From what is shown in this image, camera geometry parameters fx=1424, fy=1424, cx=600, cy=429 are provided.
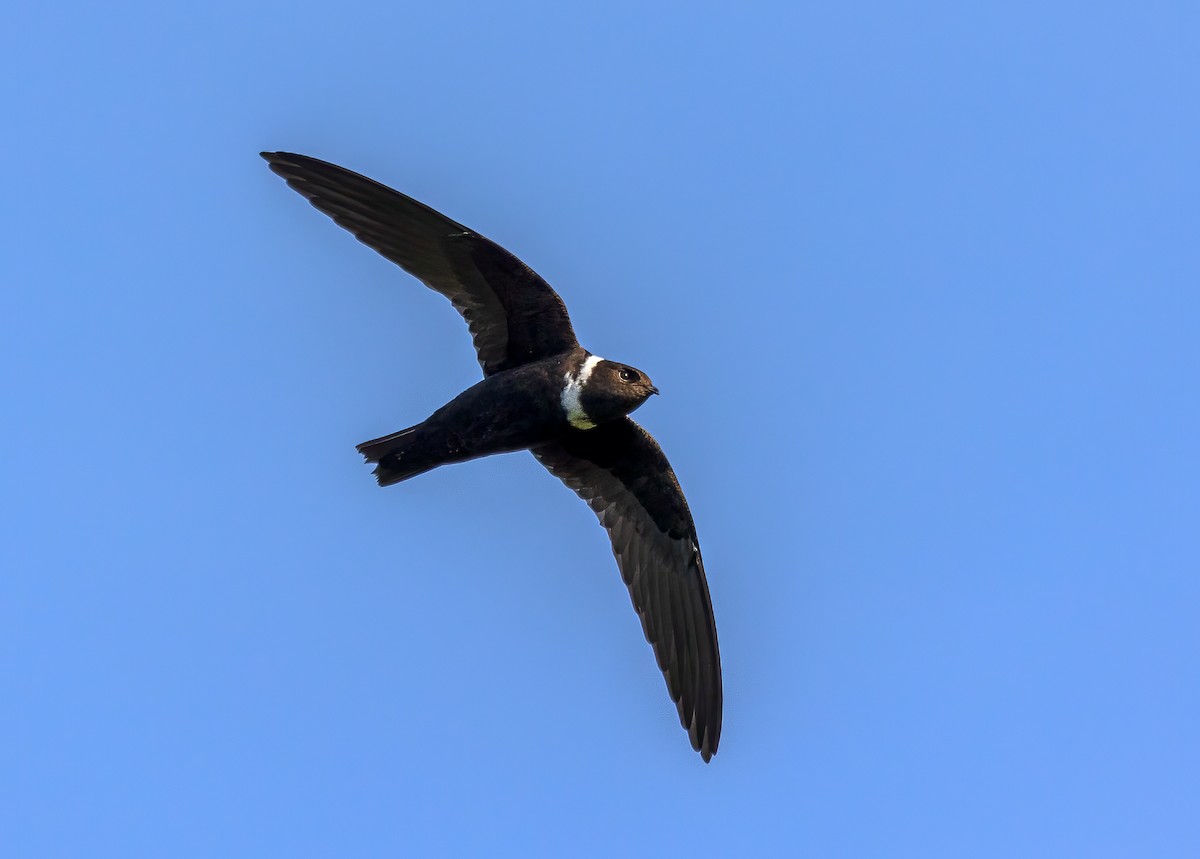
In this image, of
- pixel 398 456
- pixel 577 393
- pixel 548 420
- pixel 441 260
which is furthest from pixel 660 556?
pixel 441 260

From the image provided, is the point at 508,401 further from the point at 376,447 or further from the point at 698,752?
the point at 698,752

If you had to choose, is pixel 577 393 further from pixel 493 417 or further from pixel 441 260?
pixel 441 260

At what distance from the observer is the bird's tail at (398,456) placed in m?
11.9

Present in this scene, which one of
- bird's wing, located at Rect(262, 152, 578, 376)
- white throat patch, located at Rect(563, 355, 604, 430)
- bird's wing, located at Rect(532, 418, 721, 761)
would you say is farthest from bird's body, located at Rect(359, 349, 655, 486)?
bird's wing, located at Rect(532, 418, 721, 761)

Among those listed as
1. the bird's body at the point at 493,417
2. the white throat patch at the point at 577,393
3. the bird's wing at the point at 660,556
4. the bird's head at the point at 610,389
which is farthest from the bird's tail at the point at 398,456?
the bird's wing at the point at 660,556

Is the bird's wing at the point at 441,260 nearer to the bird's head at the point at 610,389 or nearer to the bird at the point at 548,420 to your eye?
the bird at the point at 548,420

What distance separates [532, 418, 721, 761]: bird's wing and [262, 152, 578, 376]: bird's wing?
1.14 m

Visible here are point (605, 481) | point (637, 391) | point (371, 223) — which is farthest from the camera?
point (605, 481)

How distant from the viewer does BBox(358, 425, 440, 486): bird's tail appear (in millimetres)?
11898

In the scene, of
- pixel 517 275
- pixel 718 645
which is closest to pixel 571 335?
pixel 517 275

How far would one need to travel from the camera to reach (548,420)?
11906mm

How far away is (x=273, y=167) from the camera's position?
12422 mm

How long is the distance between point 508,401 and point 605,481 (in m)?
1.76

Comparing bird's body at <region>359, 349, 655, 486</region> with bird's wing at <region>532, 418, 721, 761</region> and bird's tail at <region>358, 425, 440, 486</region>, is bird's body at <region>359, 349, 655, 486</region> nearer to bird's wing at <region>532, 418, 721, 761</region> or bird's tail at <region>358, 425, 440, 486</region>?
bird's tail at <region>358, 425, 440, 486</region>
